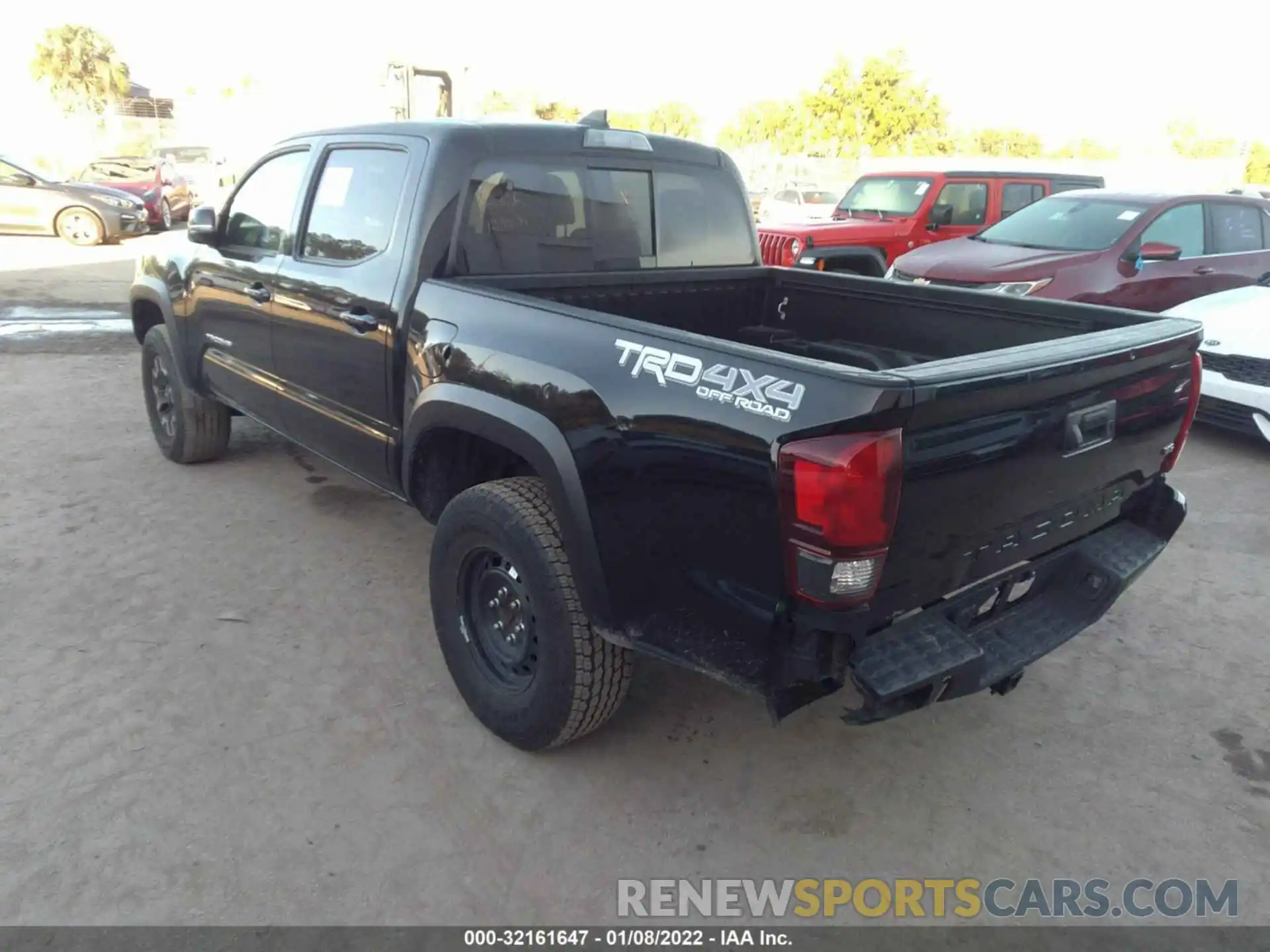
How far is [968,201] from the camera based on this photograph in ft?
35.3

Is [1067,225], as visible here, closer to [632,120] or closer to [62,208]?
[62,208]

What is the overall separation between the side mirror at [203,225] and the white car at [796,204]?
39.9ft

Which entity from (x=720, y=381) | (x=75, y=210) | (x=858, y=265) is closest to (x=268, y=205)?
(x=720, y=381)

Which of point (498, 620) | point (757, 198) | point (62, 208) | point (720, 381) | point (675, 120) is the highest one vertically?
point (675, 120)

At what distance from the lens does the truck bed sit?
10.6 feet

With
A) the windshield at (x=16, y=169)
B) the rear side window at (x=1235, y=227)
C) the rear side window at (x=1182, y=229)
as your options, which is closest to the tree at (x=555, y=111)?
the windshield at (x=16, y=169)

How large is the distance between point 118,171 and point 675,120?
39.5m

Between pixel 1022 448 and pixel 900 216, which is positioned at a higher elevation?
pixel 900 216

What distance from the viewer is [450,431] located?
3.09 meters

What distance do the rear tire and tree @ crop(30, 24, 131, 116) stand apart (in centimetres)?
5327

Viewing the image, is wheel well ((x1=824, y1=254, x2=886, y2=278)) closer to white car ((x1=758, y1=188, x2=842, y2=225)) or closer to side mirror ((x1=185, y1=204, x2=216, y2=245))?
white car ((x1=758, y1=188, x2=842, y2=225))

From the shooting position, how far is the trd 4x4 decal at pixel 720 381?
204 cm

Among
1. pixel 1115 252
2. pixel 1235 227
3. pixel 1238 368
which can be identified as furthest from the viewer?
pixel 1235 227

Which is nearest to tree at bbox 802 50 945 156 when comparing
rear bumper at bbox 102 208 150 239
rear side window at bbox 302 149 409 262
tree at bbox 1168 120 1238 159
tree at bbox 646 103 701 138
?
tree at bbox 646 103 701 138
